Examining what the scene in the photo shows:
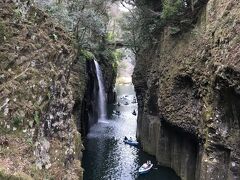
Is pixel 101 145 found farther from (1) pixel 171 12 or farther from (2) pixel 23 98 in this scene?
(2) pixel 23 98

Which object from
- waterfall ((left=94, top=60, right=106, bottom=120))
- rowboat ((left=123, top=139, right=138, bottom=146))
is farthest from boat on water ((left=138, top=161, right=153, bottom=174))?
waterfall ((left=94, top=60, right=106, bottom=120))

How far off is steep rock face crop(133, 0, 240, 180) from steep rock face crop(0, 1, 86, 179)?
790 cm

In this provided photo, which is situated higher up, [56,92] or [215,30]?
[215,30]

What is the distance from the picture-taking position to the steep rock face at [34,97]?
13.6 meters

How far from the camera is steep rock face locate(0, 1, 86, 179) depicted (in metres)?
13.6

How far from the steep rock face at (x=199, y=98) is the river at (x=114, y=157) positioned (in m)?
1.33

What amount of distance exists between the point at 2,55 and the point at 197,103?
14.0 meters

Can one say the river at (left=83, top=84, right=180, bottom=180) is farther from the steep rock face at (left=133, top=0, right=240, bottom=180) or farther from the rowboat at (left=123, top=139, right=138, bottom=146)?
the steep rock face at (left=133, top=0, right=240, bottom=180)

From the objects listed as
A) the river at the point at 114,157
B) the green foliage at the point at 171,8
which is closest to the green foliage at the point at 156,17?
the green foliage at the point at 171,8

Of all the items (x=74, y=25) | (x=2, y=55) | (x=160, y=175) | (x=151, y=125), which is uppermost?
(x=74, y=25)

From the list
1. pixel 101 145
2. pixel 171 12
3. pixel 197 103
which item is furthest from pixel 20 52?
pixel 101 145

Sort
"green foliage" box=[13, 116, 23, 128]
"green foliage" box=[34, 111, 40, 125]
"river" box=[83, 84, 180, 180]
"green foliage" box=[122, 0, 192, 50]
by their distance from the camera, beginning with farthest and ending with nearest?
"green foliage" box=[122, 0, 192, 50], "river" box=[83, 84, 180, 180], "green foliage" box=[34, 111, 40, 125], "green foliage" box=[13, 116, 23, 128]

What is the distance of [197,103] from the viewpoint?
84.8ft

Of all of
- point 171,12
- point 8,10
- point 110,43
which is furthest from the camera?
point 110,43
